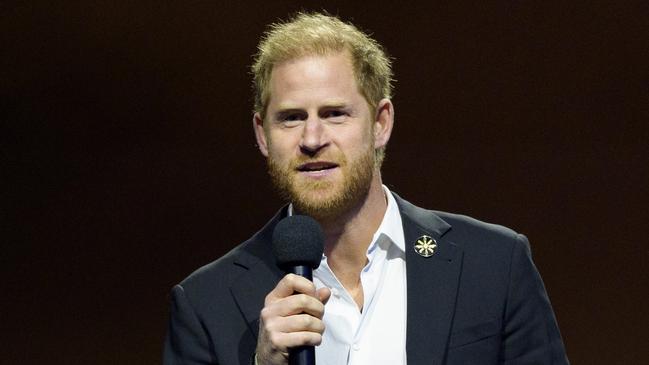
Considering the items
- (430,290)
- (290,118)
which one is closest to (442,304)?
(430,290)

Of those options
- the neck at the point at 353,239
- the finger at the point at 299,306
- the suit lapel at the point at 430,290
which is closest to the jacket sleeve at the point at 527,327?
the suit lapel at the point at 430,290

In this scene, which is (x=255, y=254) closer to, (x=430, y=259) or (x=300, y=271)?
(x=430, y=259)

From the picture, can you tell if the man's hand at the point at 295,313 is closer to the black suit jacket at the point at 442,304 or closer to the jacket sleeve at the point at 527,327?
the black suit jacket at the point at 442,304

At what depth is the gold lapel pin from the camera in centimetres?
221

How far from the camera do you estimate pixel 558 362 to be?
2.15 metres

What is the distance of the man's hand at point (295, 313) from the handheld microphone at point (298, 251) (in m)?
0.02

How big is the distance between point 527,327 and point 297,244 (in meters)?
0.69

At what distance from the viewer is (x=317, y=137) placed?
6.82 feet

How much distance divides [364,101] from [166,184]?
44.2 inches

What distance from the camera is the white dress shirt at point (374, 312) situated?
2117mm

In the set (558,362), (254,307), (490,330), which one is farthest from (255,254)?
(558,362)

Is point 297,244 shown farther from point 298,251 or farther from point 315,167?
point 315,167

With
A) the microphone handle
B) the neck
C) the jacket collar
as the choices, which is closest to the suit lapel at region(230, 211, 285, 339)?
the jacket collar

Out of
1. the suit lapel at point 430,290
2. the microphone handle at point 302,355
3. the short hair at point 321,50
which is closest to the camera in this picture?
the microphone handle at point 302,355
